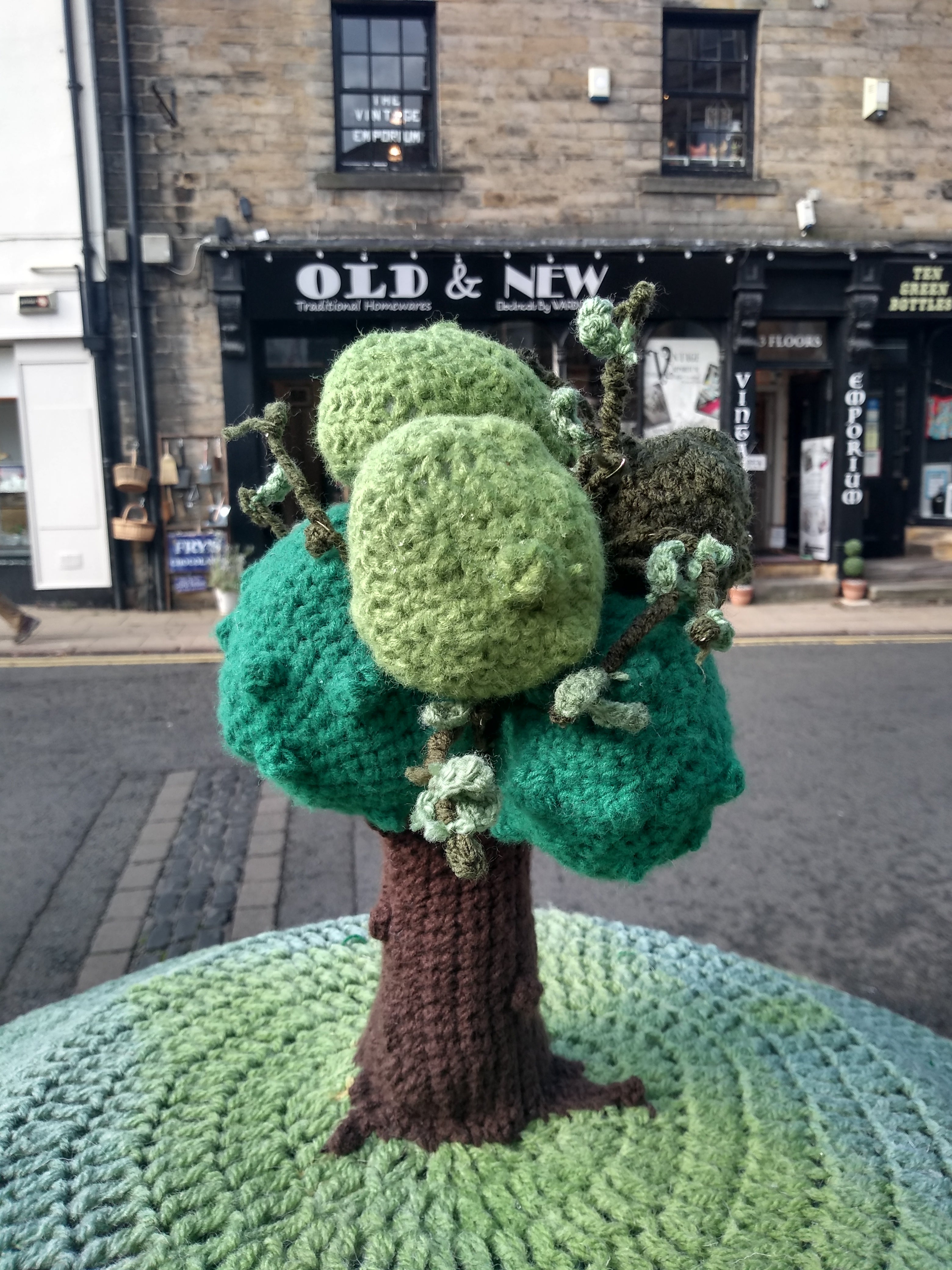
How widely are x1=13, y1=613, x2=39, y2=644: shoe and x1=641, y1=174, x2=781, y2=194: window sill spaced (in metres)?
8.08

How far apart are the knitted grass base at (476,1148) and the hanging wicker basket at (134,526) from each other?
8453 mm

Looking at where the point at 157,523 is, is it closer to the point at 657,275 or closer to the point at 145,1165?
the point at 657,275

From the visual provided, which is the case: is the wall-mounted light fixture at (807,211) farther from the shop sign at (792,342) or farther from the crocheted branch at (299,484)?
the crocheted branch at (299,484)

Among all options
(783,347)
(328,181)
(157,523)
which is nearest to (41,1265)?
(157,523)

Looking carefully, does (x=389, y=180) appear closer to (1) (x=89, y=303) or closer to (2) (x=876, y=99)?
(1) (x=89, y=303)

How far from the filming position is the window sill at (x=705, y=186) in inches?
406

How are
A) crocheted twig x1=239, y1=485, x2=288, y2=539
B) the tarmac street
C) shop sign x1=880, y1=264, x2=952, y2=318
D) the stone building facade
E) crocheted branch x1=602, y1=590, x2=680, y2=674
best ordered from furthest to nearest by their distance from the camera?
shop sign x1=880, y1=264, x2=952, y2=318 → the stone building facade → the tarmac street → crocheted twig x1=239, y1=485, x2=288, y2=539 → crocheted branch x1=602, y1=590, x2=680, y2=674

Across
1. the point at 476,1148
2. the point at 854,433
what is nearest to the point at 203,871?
the point at 476,1148

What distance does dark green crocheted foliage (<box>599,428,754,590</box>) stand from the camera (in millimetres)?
1370

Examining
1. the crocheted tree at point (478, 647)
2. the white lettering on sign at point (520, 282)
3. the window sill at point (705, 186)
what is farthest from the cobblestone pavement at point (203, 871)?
the window sill at point (705, 186)

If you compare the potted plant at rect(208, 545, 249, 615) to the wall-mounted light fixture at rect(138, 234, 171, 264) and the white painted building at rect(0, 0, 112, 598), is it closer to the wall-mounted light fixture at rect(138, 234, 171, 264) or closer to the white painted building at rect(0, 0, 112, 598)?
the white painted building at rect(0, 0, 112, 598)

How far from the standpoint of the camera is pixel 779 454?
40.8 feet

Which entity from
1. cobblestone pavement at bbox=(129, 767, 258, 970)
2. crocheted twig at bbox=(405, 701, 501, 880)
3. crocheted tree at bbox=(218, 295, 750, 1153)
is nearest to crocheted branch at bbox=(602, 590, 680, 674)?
crocheted tree at bbox=(218, 295, 750, 1153)

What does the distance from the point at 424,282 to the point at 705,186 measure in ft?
11.2
